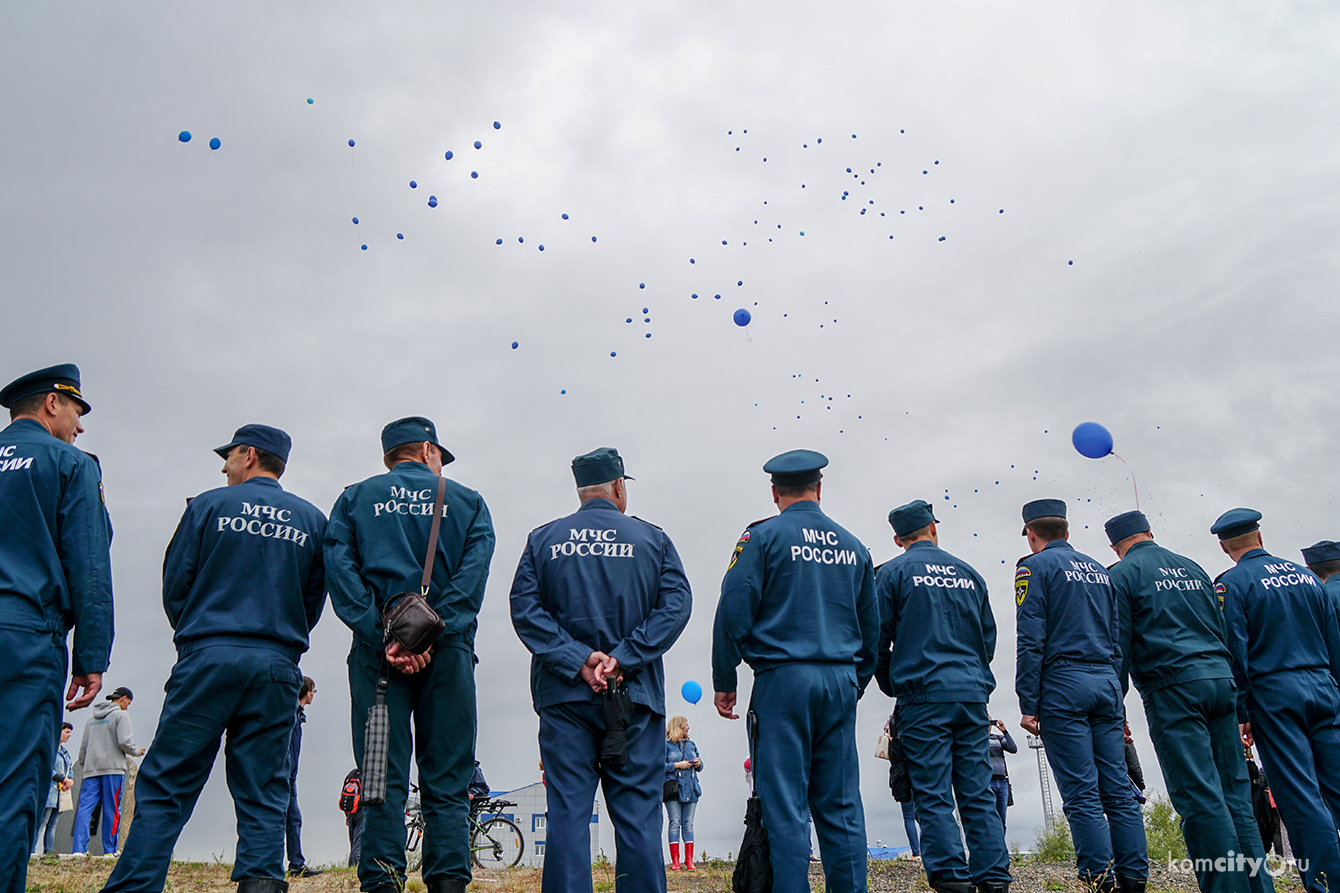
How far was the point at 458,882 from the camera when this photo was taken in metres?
4.14

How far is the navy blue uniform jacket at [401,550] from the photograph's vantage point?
14.5 feet

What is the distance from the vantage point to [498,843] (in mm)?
11664

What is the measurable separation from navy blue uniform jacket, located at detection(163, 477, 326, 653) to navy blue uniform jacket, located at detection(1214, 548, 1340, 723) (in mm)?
5513

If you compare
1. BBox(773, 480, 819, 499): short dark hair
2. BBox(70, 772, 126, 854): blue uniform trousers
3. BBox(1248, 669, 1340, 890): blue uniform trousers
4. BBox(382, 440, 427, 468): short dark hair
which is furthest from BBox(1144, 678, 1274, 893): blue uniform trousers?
BBox(70, 772, 126, 854): blue uniform trousers

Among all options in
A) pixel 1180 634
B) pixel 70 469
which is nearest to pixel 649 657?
pixel 70 469

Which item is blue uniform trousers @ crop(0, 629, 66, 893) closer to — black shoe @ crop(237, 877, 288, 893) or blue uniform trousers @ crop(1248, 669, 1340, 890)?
black shoe @ crop(237, 877, 288, 893)

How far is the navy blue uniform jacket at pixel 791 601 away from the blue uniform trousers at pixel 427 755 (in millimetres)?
1268

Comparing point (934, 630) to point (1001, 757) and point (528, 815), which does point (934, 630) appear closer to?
point (1001, 757)

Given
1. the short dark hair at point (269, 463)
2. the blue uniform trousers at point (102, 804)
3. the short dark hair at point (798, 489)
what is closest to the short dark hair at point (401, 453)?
the short dark hair at point (269, 463)

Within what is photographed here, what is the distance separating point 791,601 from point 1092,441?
4.11 m

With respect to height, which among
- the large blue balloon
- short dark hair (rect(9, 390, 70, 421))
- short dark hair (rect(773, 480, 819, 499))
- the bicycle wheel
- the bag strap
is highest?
the large blue balloon

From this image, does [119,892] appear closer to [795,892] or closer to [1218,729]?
[795,892]

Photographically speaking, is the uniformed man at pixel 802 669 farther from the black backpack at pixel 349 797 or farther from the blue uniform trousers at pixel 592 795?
the black backpack at pixel 349 797

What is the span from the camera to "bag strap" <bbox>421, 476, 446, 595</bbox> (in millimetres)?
4500
